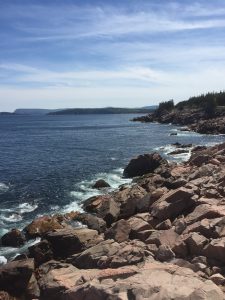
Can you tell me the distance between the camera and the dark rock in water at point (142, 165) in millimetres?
58281

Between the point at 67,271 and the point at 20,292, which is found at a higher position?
the point at 67,271

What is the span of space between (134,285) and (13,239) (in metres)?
18.4

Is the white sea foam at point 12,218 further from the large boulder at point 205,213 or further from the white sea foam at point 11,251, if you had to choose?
the large boulder at point 205,213

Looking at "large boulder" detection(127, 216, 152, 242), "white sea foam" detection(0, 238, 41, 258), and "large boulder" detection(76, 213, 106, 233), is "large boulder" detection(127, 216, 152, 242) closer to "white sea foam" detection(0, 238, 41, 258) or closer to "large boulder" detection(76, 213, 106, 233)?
"large boulder" detection(76, 213, 106, 233)

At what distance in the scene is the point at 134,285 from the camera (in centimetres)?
1689

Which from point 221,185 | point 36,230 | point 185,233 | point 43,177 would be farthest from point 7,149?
point 185,233

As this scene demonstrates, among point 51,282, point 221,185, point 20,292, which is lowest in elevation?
point 20,292

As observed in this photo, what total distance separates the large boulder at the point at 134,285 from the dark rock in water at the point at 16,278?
319 centimetres

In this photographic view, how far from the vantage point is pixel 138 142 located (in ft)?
341

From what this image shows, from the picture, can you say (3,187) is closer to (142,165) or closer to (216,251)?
(142,165)

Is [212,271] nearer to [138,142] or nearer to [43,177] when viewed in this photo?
[43,177]

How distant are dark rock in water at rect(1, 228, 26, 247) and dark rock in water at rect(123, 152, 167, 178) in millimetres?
26885

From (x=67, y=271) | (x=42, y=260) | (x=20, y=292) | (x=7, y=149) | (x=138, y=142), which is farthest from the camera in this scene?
(x=138, y=142)

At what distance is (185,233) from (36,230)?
14.9 meters
